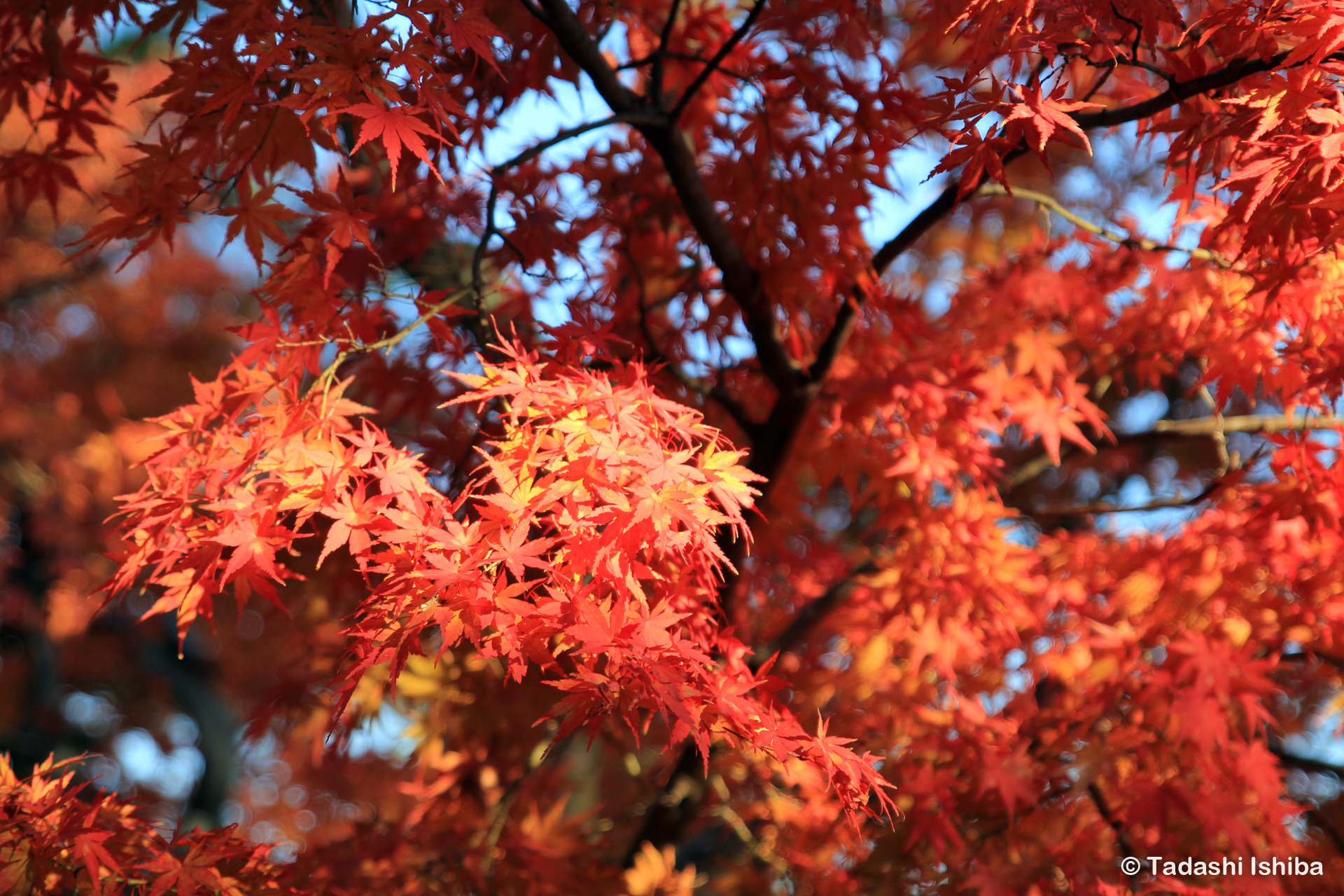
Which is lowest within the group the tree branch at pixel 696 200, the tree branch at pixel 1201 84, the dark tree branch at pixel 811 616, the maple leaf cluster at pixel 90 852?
the maple leaf cluster at pixel 90 852

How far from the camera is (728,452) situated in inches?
63.4

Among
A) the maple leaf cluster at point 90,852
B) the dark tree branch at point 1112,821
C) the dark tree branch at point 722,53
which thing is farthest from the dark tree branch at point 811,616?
the maple leaf cluster at point 90,852

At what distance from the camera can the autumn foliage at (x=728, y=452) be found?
5.04 ft

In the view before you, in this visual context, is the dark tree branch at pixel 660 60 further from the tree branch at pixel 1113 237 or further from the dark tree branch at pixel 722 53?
the tree branch at pixel 1113 237

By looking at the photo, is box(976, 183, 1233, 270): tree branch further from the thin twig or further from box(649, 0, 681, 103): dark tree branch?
the thin twig

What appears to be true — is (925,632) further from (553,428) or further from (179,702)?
(179,702)

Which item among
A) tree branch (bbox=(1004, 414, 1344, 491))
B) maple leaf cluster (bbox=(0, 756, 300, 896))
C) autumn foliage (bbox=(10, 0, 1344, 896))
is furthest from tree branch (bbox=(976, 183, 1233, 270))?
maple leaf cluster (bbox=(0, 756, 300, 896))

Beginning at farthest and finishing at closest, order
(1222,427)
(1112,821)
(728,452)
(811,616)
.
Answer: (811,616)
(1222,427)
(1112,821)
(728,452)

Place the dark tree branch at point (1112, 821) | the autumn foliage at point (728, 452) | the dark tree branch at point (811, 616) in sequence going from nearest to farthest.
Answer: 1. the autumn foliage at point (728, 452)
2. the dark tree branch at point (1112, 821)
3. the dark tree branch at point (811, 616)

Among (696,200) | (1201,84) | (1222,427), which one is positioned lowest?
(696,200)

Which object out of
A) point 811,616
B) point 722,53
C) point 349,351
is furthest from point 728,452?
point 811,616

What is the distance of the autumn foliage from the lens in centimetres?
154

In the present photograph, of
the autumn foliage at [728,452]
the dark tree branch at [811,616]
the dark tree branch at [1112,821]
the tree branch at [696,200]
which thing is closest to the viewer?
the autumn foliage at [728,452]

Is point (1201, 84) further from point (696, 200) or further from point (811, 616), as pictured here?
point (811, 616)
